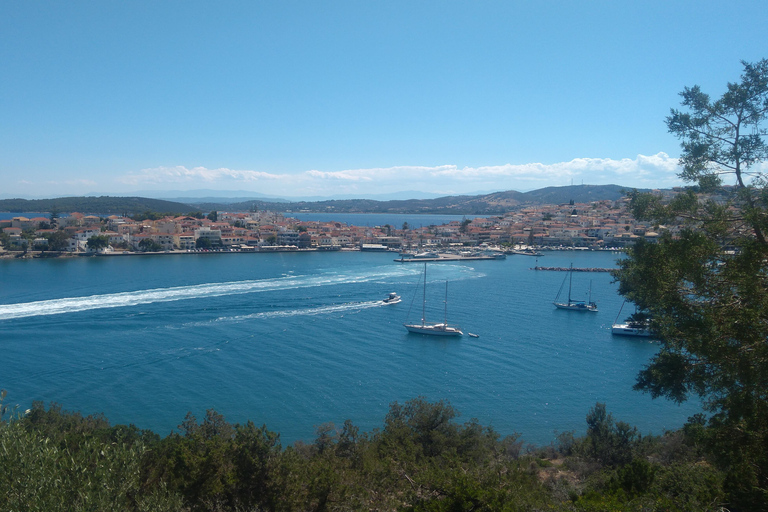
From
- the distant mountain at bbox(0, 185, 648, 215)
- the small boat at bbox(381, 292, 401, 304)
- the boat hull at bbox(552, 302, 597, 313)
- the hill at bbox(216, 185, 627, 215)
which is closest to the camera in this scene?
the boat hull at bbox(552, 302, 597, 313)

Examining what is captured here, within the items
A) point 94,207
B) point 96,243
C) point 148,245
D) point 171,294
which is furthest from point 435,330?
point 94,207

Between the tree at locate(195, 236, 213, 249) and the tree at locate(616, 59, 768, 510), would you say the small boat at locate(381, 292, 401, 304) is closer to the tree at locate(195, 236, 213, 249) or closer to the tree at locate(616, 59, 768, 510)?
the tree at locate(616, 59, 768, 510)

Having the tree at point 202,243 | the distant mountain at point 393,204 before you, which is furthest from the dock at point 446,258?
the distant mountain at point 393,204

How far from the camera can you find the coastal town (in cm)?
3092

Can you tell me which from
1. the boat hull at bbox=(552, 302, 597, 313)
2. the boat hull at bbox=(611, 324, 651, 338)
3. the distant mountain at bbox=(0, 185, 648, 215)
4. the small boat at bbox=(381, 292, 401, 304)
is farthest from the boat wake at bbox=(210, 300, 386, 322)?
the distant mountain at bbox=(0, 185, 648, 215)

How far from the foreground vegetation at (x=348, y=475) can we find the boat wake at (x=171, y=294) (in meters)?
10.5

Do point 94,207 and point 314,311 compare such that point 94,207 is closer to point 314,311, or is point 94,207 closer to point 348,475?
point 314,311

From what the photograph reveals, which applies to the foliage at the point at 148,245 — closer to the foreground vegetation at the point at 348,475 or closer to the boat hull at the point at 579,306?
the boat hull at the point at 579,306

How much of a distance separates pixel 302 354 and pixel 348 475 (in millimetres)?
7545

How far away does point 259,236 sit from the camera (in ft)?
126

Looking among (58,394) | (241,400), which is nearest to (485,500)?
(241,400)

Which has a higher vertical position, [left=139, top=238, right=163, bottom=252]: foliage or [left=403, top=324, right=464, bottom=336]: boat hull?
[left=139, top=238, right=163, bottom=252]: foliage

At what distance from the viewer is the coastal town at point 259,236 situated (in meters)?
30.9

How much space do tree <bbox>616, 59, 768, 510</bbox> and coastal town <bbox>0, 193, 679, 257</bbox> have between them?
26737 mm
